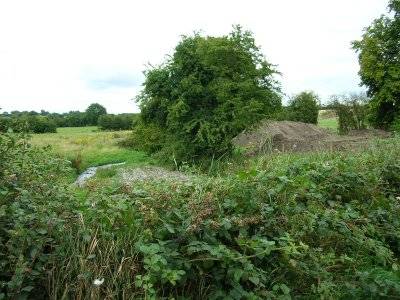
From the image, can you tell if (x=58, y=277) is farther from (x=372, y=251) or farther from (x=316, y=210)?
(x=372, y=251)

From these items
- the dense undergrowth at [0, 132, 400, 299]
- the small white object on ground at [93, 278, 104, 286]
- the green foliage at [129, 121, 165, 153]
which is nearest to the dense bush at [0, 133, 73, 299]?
the dense undergrowth at [0, 132, 400, 299]

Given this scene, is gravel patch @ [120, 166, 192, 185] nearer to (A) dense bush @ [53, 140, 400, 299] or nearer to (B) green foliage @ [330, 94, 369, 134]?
(A) dense bush @ [53, 140, 400, 299]

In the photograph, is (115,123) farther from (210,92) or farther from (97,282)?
(97,282)

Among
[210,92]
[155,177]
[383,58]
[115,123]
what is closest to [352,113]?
[383,58]

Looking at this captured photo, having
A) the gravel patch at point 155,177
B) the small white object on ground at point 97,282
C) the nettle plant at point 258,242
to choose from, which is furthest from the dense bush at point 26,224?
the gravel patch at point 155,177

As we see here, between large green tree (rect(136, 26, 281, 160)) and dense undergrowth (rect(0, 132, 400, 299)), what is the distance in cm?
1553

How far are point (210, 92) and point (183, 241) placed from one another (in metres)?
17.7

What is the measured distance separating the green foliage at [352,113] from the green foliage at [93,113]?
55.1 m

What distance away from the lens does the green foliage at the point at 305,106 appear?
43.9 metres

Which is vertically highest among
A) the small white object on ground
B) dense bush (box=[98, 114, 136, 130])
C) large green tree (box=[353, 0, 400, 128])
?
large green tree (box=[353, 0, 400, 128])

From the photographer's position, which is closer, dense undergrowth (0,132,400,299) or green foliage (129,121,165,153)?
dense undergrowth (0,132,400,299)

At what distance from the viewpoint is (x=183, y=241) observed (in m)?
3.35

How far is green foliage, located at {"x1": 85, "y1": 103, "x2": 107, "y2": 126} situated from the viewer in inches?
3287

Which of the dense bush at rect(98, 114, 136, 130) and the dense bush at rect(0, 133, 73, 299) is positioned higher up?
the dense bush at rect(0, 133, 73, 299)
